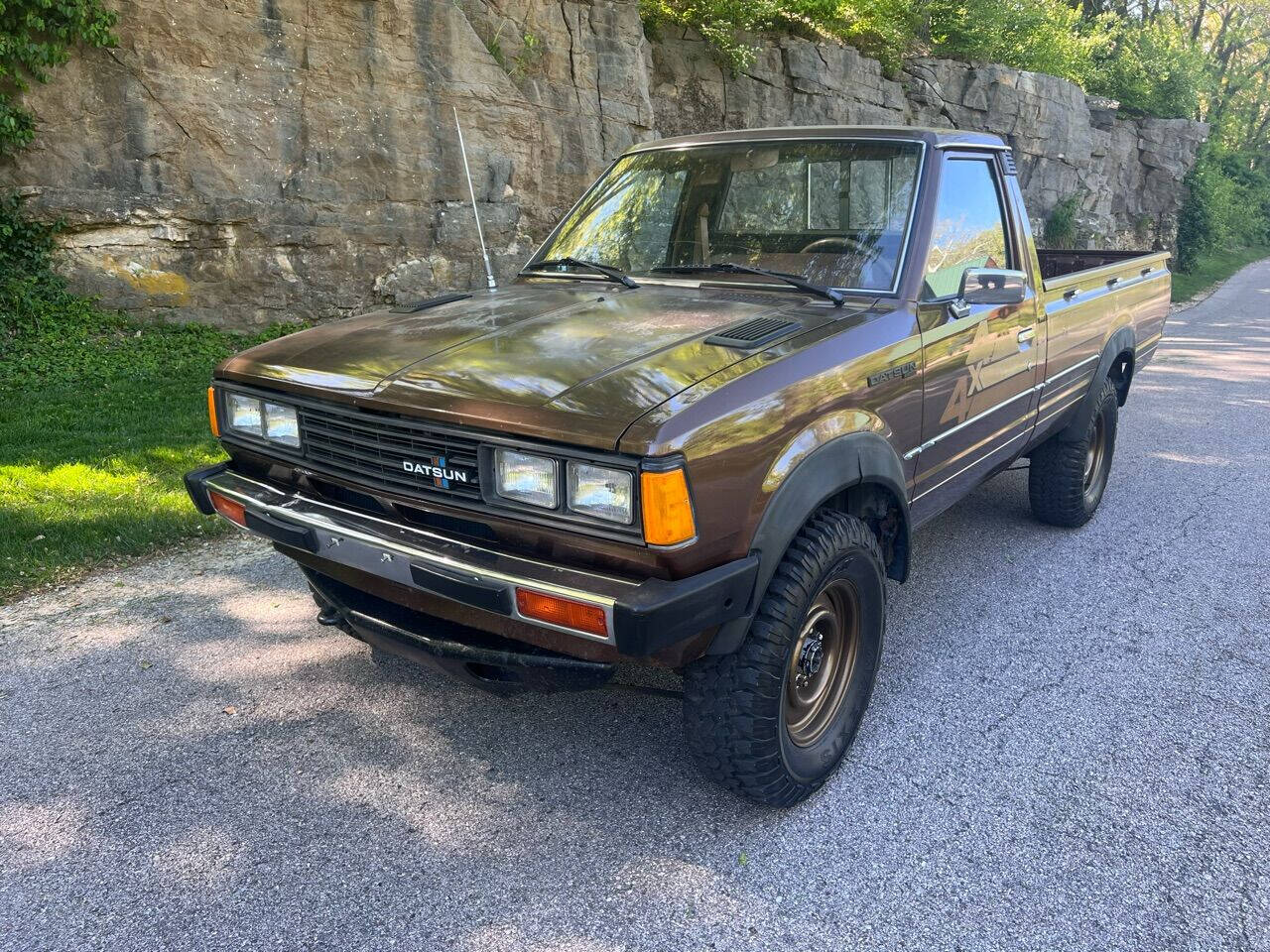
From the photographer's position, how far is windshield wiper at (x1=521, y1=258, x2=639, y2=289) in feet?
11.8

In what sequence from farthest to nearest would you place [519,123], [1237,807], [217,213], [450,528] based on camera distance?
[519,123] → [217,213] → [1237,807] → [450,528]

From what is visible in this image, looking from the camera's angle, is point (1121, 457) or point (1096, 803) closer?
point (1096, 803)

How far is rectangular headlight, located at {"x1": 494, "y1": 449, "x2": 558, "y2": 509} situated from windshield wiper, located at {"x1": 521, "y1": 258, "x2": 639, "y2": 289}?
1.37 metres

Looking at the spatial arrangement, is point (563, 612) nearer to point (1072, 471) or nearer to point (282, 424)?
point (282, 424)

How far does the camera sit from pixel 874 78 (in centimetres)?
1620

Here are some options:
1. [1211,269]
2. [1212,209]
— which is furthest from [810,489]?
[1211,269]

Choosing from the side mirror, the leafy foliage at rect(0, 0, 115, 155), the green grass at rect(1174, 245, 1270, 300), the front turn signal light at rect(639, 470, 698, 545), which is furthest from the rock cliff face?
the green grass at rect(1174, 245, 1270, 300)

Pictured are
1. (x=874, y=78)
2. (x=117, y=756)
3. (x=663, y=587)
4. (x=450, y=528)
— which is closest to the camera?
(x=663, y=587)

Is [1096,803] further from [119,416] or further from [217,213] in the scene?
[217,213]

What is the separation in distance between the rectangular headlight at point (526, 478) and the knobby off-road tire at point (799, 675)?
0.62 metres

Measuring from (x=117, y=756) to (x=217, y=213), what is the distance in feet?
23.1

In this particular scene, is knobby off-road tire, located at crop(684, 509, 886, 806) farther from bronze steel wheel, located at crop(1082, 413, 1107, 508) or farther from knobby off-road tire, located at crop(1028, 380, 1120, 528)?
bronze steel wheel, located at crop(1082, 413, 1107, 508)

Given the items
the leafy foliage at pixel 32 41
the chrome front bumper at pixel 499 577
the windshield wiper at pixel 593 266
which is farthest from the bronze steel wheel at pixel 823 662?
the leafy foliage at pixel 32 41

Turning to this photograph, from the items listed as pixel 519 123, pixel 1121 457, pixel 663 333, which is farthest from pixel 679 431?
pixel 519 123
